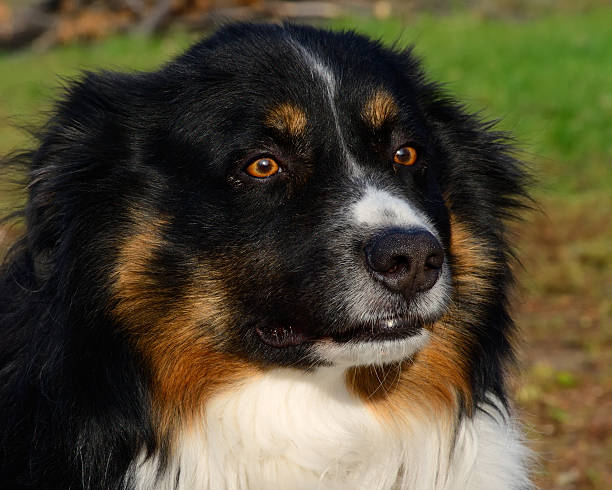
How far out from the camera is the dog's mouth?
10.3ft

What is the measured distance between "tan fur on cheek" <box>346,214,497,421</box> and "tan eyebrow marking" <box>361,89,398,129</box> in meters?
0.54

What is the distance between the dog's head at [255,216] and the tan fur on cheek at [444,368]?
0.04 ft

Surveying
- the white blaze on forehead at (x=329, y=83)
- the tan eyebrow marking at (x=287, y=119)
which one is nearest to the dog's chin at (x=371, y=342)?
the white blaze on forehead at (x=329, y=83)

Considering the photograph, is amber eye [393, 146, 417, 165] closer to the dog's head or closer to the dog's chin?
the dog's head

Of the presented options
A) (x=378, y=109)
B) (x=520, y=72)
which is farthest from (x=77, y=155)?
(x=520, y=72)

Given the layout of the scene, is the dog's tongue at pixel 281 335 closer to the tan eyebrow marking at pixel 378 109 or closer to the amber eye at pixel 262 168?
the amber eye at pixel 262 168

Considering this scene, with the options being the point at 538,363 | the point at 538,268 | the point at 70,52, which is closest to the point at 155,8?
the point at 70,52

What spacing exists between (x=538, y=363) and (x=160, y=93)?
358cm

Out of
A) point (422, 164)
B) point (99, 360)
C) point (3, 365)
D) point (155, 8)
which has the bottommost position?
point (155, 8)

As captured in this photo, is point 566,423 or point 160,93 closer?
point 160,93

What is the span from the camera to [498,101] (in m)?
12.9

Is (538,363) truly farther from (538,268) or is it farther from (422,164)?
(422,164)

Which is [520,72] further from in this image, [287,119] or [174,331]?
[174,331]

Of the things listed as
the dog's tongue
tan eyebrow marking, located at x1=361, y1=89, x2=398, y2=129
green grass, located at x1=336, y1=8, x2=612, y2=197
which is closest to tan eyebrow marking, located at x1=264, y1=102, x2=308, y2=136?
tan eyebrow marking, located at x1=361, y1=89, x2=398, y2=129
